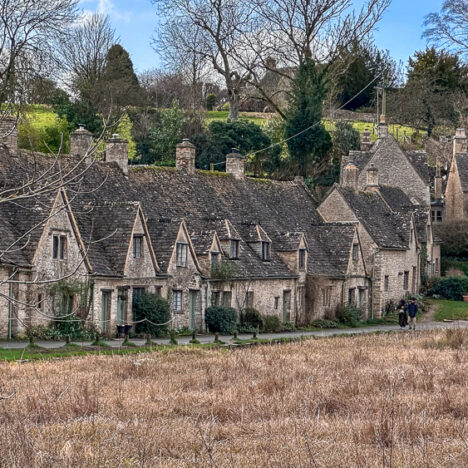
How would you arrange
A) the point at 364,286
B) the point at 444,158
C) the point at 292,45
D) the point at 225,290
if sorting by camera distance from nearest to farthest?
1. the point at 225,290
2. the point at 364,286
3. the point at 292,45
4. the point at 444,158

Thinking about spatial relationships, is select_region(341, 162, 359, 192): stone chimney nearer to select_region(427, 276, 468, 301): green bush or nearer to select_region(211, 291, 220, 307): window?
select_region(427, 276, 468, 301): green bush

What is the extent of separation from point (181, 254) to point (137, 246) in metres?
2.79

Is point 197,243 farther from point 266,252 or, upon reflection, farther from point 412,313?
point 412,313

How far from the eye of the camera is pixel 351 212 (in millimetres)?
60688

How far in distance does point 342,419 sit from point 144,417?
12.6 feet

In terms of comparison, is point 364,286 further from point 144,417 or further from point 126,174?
point 144,417

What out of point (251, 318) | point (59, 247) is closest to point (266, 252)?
point (251, 318)

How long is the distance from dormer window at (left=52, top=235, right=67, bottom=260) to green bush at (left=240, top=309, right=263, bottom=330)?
1099cm

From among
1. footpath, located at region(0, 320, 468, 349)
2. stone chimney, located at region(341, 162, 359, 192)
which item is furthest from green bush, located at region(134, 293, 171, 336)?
stone chimney, located at region(341, 162, 359, 192)

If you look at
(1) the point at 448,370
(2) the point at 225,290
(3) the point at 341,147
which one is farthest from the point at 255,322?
(3) the point at 341,147

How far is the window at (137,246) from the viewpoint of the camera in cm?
4356

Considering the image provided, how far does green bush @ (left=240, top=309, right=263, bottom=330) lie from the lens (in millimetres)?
48344

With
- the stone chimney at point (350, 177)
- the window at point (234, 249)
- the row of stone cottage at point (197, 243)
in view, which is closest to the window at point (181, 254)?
the row of stone cottage at point (197, 243)

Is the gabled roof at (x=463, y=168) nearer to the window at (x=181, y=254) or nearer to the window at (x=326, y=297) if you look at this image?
the window at (x=326, y=297)
